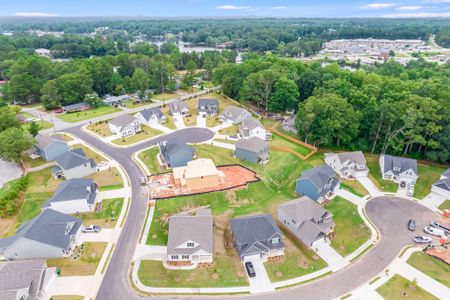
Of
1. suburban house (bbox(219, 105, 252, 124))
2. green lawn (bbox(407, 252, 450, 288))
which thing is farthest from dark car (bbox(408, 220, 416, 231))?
suburban house (bbox(219, 105, 252, 124))

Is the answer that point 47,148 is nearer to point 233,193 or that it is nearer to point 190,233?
point 190,233

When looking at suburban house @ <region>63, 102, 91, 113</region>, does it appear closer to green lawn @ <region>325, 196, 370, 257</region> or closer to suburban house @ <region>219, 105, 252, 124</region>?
suburban house @ <region>219, 105, 252, 124</region>

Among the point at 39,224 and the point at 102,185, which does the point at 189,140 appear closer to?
the point at 102,185

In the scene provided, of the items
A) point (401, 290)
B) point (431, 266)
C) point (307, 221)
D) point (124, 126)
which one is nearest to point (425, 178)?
point (431, 266)

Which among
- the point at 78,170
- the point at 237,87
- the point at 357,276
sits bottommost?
the point at 357,276

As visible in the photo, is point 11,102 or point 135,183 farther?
point 11,102

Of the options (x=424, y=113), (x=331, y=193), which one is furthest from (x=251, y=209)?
(x=424, y=113)
